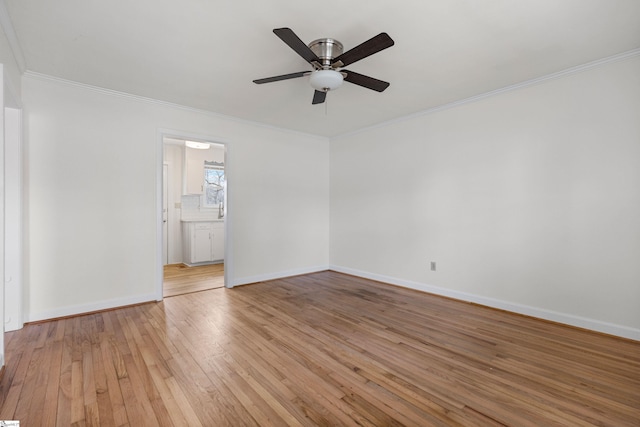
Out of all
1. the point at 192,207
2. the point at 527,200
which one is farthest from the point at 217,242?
the point at 527,200

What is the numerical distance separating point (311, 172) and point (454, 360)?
3.92 m

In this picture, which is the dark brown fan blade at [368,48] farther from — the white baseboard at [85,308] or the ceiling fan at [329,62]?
the white baseboard at [85,308]

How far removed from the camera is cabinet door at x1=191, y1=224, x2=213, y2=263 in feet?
19.6

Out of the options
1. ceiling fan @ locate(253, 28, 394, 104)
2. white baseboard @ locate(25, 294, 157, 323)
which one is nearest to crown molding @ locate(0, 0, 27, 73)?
ceiling fan @ locate(253, 28, 394, 104)

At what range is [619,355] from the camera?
7.62 ft

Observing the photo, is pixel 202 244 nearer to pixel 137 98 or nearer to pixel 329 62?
pixel 137 98

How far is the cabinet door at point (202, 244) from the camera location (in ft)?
19.6

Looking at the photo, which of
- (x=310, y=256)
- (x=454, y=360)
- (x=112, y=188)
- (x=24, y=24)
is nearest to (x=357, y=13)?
(x=24, y=24)

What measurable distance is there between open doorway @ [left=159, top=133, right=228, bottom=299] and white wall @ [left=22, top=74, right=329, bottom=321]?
1.51 metres

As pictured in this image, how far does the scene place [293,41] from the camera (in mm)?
1974

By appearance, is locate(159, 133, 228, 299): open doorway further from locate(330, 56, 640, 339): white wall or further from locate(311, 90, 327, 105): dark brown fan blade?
locate(330, 56, 640, 339): white wall

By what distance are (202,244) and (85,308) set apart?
2.87m

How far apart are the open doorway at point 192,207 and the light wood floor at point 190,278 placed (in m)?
0.02

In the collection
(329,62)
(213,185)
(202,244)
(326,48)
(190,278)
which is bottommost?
(190,278)
